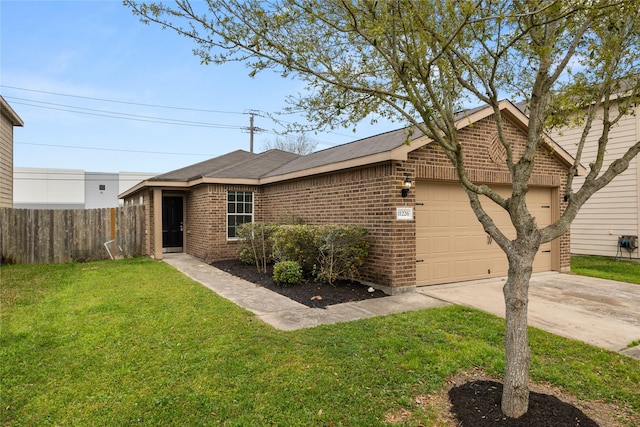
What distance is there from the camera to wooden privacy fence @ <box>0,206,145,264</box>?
1078cm

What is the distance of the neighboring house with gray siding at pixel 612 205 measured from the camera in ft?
38.2

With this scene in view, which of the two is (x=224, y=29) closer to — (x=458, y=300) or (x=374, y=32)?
(x=374, y=32)

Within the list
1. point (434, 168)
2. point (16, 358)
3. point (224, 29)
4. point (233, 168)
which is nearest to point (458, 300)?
point (434, 168)

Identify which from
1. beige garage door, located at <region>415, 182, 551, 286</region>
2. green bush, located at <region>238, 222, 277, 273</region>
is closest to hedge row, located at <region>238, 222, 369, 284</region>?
green bush, located at <region>238, 222, 277, 273</region>

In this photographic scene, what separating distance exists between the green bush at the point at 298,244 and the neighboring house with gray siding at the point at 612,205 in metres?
8.60

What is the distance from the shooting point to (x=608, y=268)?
10.2 m

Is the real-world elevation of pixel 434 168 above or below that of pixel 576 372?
above

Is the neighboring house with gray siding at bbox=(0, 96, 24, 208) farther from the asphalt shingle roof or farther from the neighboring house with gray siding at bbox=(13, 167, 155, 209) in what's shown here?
the neighboring house with gray siding at bbox=(13, 167, 155, 209)

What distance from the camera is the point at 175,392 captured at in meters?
3.16

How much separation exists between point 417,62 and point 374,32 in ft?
1.29

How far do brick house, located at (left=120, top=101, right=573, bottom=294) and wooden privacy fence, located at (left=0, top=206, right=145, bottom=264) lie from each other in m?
2.84

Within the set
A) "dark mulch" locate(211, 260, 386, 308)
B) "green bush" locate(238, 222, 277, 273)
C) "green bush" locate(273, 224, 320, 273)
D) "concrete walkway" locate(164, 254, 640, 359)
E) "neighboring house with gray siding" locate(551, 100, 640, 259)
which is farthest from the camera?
"neighboring house with gray siding" locate(551, 100, 640, 259)

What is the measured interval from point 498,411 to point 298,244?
5721mm

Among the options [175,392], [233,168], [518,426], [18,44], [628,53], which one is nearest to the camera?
[518,426]
